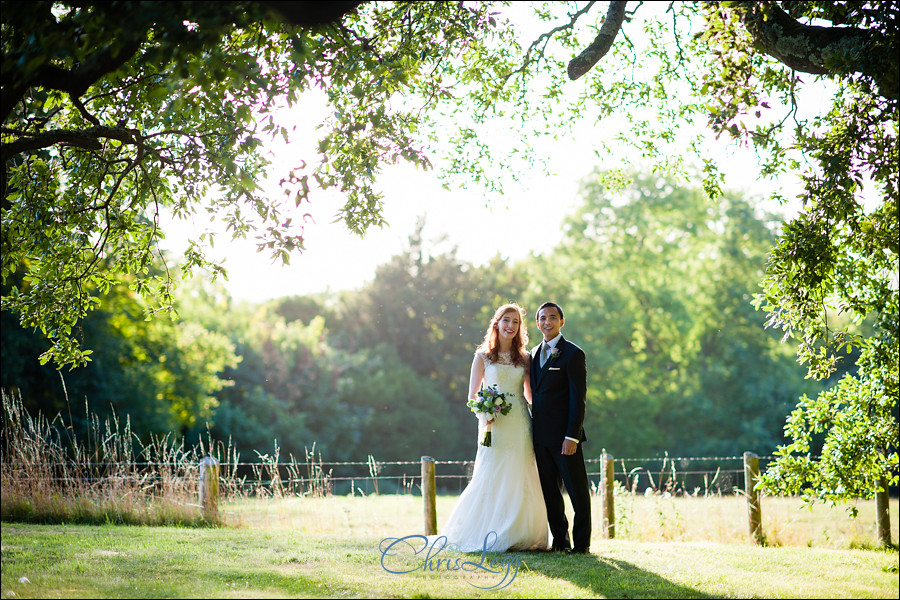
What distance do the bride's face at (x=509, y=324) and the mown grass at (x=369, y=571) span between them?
202 centimetres

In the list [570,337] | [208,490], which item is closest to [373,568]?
[208,490]

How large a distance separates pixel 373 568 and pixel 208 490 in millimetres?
4145

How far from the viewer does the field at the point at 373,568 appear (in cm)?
503

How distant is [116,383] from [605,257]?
20.9 meters

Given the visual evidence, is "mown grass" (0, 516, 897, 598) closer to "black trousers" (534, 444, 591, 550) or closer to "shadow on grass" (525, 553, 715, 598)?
"shadow on grass" (525, 553, 715, 598)

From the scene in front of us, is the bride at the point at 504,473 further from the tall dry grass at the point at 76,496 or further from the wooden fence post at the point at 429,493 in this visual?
the tall dry grass at the point at 76,496

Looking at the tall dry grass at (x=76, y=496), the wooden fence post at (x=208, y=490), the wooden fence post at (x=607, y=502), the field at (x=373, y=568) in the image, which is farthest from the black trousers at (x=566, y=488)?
the tall dry grass at (x=76, y=496)

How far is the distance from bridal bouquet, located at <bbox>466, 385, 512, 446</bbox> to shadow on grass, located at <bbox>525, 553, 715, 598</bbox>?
123cm

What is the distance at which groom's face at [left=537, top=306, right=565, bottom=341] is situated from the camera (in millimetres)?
7160

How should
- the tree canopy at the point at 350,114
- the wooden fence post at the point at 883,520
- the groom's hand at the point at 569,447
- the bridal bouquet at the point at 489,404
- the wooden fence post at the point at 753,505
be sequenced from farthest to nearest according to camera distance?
1. the wooden fence post at the point at 753,505
2. the wooden fence post at the point at 883,520
3. the bridal bouquet at the point at 489,404
4. the groom's hand at the point at 569,447
5. the tree canopy at the point at 350,114

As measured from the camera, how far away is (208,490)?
A: 30.8ft

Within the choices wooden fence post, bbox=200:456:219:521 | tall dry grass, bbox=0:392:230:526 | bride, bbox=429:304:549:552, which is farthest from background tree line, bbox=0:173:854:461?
bride, bbox=429:304:549:552

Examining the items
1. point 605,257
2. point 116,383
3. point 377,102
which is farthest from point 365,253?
point 377,102

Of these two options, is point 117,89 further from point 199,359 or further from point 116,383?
point 199,359
